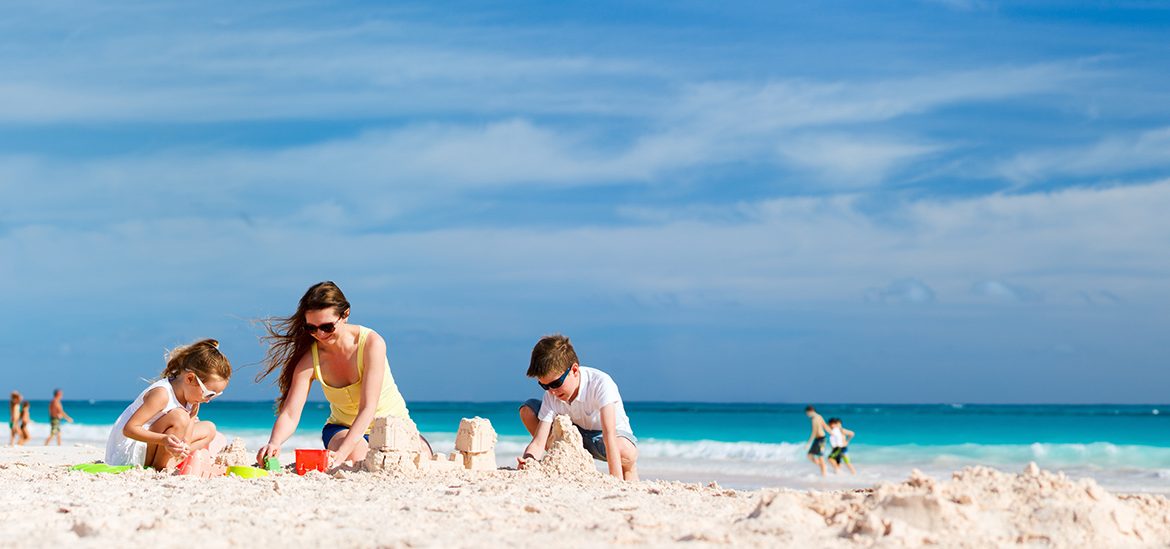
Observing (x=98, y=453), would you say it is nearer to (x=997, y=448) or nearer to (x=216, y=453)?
(x=216, y=453)

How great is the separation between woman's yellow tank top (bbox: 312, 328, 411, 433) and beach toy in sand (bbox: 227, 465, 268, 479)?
25.6 inches

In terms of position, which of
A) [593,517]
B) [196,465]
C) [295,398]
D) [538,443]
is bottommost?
[593,517]

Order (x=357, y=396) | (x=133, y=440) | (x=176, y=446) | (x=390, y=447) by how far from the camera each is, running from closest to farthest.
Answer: (x=390, y=447) → (x=176, y=446) → (x=133, y=440) → (x=357, y=396)

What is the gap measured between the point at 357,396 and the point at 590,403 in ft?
4.67

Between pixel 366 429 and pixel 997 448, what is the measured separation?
19.7 metres

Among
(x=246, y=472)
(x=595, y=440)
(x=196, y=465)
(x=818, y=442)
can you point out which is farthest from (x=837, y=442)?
(x=196, y=465)

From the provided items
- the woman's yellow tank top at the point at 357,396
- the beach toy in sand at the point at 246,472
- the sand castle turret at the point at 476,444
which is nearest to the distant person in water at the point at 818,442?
the woman's yellow tank top at the point at 357,396

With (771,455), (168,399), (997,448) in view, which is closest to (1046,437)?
(997,448)

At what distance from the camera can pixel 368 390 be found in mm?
6152

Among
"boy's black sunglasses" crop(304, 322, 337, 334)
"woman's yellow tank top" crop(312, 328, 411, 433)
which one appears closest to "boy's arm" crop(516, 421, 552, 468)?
"woman's yellow tank top" crop(312, 328, 411, 433)

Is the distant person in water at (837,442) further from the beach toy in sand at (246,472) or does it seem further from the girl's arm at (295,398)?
the beach toy in sand at (246,472)

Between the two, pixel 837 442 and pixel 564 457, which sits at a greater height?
pixel 837 442

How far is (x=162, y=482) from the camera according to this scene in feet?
17.4

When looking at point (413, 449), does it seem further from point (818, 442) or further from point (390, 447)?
point (818, 442)
